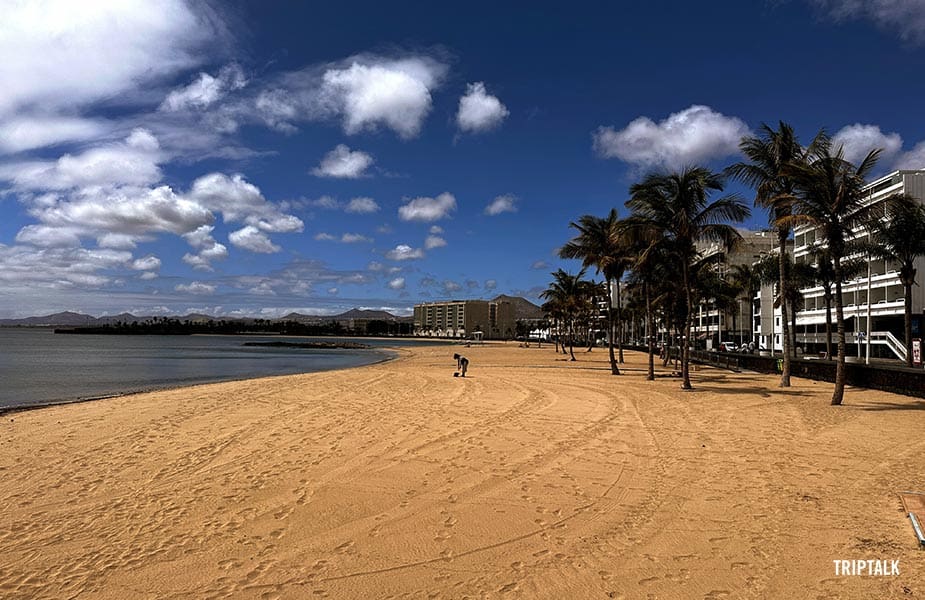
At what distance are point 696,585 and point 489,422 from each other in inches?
307

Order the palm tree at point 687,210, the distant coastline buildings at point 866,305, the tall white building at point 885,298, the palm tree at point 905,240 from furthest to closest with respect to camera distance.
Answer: the tall white building at point 885,298 < the distant coastline buildings at point 866,305 < the palm tree at point 905,240 < the palm tree at point 687,210

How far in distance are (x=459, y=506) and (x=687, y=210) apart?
16898mm

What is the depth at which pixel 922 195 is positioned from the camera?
41.7m

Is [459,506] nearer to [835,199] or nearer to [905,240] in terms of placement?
[835,199]

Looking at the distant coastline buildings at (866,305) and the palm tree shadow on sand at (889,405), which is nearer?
the palm tree shadow on sand at (889,405)

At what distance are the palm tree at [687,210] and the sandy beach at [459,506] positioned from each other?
28.5ft

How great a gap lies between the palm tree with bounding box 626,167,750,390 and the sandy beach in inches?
342

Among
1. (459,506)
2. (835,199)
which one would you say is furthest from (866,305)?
(459,506)

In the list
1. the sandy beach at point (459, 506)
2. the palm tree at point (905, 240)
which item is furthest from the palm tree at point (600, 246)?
the sandy beach at point (459, 506)

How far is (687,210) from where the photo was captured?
20078mm

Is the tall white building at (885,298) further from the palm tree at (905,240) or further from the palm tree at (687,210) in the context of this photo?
the palm tree at (687,210)

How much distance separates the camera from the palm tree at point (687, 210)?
64.9 feet

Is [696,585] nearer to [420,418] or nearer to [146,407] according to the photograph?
[420,418]

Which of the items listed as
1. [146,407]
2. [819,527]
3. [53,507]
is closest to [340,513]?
[53,507]
